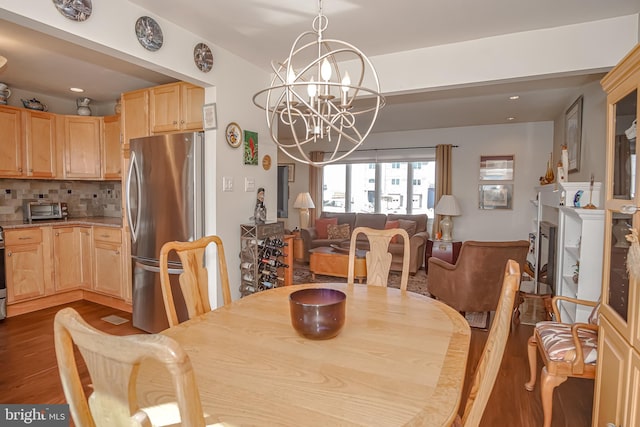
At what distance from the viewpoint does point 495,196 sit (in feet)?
19.5

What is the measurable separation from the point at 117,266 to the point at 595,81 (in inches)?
200

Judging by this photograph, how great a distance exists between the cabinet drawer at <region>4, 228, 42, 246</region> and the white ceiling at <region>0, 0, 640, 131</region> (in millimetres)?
1546

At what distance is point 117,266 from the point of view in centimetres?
378

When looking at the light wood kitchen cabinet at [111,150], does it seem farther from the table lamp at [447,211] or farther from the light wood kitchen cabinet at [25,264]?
the table lamp at [447,211]

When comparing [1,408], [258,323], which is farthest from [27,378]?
[258,323]

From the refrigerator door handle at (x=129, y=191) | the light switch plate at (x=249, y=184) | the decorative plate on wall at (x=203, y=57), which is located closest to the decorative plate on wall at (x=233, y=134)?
the light switch plate at (x=249, y=184)

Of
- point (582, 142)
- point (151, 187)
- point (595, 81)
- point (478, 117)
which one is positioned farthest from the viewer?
point (478, 117)

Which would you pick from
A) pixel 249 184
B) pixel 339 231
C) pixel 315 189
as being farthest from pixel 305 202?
pixel 249 184

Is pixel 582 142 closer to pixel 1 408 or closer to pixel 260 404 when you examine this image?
pixel 260 404

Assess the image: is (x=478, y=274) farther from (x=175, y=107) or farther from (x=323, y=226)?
(x=323, y=226)

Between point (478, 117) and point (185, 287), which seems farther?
point (478, 117)

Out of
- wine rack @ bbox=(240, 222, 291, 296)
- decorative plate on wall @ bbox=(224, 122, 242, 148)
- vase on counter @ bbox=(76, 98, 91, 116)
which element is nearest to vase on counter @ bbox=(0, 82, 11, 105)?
vase on counter @ bbox=(76, 98, 91, 116)

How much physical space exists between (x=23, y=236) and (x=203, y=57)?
106 inches

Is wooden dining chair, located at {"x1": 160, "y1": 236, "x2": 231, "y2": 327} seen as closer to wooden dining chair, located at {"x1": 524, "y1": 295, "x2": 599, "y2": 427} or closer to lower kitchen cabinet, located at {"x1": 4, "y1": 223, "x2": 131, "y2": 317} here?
wooden dining chair, located at {"x1": 524, "y1": 295, "x2": 599, "y2": 427}
